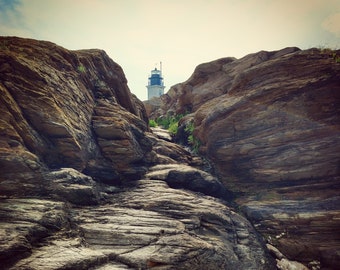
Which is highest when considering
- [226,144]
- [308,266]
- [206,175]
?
[226,144]

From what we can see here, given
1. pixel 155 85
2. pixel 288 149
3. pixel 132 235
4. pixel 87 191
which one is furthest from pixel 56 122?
pixel 155 85

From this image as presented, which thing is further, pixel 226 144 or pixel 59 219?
pixel 226 144

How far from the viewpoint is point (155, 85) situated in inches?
4232

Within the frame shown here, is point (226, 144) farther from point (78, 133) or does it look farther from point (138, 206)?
point (78, 133)

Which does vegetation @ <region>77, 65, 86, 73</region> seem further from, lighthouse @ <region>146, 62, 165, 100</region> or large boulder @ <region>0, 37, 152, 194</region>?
lighthouse @ <region>146, 62, 165, 100</region>

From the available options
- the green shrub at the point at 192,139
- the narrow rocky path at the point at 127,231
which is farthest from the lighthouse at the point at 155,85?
the narrow rocky path at the point at 127,231

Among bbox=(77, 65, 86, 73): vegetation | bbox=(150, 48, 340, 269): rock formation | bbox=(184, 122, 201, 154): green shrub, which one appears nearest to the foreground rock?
bbox=(150, 48, 340, 269): rock formation

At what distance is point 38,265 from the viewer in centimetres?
663

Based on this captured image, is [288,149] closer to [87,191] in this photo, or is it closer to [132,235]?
[132,235]

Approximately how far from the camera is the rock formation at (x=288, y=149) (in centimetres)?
1201

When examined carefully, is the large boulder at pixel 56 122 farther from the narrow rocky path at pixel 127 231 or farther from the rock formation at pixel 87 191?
the narrow rocky path at pixel 127 231

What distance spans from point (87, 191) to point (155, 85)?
329 feet

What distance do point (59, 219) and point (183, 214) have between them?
5.18m

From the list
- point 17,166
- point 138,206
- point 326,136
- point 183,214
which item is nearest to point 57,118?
point 17,166
